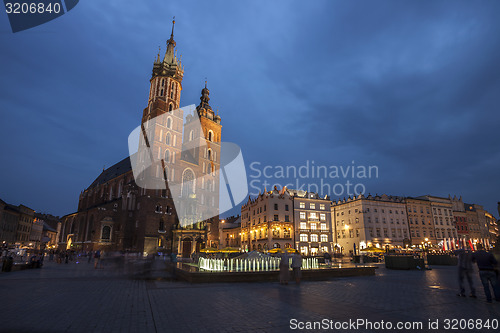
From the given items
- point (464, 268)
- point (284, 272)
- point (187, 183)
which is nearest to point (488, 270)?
point (464, 268)

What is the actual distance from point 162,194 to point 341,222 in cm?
4575

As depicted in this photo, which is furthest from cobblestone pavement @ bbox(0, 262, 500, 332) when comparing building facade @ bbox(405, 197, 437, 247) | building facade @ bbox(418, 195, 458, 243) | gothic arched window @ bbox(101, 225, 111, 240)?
building facade @ bbox(418, 195, 458, 243)

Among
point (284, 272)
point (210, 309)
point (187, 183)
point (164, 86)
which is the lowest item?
point (210, 309)

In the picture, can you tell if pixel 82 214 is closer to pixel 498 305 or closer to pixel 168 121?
pixel 168 121

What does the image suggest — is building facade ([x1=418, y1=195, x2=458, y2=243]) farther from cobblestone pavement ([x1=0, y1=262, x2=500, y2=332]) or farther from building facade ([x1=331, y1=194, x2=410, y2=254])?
cobblestone pavement ([x1=0, y1=262, x2=500, y2=332])

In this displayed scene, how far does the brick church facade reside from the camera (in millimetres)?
52406

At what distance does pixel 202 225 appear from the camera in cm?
5497

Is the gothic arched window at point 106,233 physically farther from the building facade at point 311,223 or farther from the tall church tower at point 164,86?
the building facade at point 311,223

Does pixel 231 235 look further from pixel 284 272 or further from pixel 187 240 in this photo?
pixel 284 272

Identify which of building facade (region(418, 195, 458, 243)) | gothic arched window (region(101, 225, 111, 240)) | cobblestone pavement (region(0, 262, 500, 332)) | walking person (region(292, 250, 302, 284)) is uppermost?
building facade (region(418, 195, 458, 243))

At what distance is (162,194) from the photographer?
54.8 meters

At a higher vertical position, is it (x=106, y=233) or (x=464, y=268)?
(x=106, y=233)

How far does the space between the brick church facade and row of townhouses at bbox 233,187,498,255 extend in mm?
12273

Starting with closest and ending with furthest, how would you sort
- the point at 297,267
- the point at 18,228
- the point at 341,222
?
the point at 297,267
the point at 341,222
the point at 18,228
